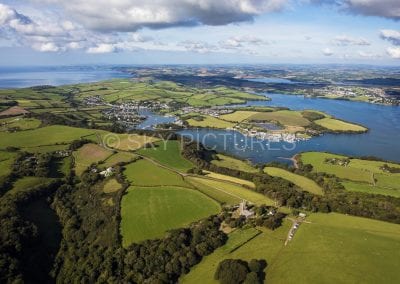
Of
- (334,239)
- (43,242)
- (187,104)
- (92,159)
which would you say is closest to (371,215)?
(334,239)

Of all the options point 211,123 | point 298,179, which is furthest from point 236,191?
point 211,123

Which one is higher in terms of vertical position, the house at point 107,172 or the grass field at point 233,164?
the house at point 107,172

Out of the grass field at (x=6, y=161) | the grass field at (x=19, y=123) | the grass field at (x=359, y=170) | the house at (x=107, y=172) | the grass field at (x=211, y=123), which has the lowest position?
the grass field at (x=211, y=123)

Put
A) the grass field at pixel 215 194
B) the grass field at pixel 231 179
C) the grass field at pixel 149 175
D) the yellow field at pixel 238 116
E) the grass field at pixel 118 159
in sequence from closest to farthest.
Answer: the grass field at pixel 215 194 < the grass field at pixel 231 179 < the grass field at pixel 149 175 < the grass field at pixel 118 159 < the yellow field at pixel 238 116

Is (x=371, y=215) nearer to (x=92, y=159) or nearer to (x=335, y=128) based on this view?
(x=92, y=159)

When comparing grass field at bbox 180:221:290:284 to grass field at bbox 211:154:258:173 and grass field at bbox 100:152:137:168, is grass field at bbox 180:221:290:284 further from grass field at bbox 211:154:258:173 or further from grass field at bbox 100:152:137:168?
grass field at bbox 100:152:137:168

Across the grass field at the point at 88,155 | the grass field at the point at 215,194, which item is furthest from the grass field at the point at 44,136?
the grass field at the point at 215,194

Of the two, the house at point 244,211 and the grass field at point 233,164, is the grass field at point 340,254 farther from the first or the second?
the grass field at point 233,164

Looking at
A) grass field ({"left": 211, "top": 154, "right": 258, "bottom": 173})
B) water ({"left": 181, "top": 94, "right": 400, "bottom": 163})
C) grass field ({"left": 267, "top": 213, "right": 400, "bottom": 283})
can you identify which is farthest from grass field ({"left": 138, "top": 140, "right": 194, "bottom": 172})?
grass field ({"left": 267, "top": 213, "right": 400, "bottom": 283})
